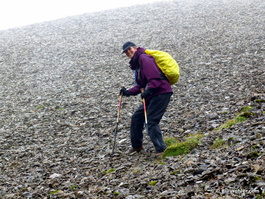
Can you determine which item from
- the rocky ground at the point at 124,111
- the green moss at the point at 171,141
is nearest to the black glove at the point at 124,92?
the rocky ground at the point at 124,111

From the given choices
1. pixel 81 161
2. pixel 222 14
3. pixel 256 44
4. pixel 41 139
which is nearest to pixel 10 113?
pixel 41 139

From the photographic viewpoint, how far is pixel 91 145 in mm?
12109

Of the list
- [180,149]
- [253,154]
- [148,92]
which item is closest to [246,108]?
[180,149]

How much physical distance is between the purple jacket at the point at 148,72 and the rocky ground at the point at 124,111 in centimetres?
193

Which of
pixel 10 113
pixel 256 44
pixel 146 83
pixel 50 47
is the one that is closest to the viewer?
pixel 146 83

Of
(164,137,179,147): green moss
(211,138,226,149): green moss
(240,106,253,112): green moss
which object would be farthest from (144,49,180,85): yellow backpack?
(240,106,253,112): green moss

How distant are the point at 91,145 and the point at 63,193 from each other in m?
4.48

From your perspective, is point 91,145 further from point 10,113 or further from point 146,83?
point 10,113

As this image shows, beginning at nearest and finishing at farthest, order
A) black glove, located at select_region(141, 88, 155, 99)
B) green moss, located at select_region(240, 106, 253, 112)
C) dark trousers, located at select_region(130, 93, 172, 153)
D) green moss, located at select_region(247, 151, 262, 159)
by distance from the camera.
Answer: green moss, located at select_region(247, 151, 262, 159)
black glove, located at select_region(141, 88, 155, 99)
dark trousers, located at select_region(130, 93, 172, 153)
green moss, located at select_region(240, 106, 253, 112)

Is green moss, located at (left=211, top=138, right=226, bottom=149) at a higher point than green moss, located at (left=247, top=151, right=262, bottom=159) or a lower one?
lower

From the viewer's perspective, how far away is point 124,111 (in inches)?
625

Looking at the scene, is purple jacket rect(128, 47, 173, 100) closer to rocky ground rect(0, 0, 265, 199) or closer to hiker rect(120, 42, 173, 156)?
hiker rect(120, 42, 173, 156)

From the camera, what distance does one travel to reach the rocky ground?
7.16 m

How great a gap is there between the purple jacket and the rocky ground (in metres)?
1.93
